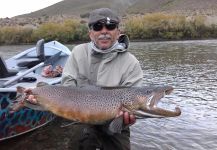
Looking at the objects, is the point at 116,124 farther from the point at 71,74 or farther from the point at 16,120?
the point at 16,120

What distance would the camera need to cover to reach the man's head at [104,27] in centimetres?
475

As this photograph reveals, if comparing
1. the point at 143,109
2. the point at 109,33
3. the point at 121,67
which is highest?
the point at 109,33

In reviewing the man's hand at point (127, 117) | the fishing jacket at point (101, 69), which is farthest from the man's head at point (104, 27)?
the man's hand at point (127, 117)

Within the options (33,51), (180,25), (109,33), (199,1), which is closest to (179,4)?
(199,1)

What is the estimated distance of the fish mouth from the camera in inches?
165

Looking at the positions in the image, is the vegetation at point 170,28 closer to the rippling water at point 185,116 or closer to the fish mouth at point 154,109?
the rippling water at point 185,116

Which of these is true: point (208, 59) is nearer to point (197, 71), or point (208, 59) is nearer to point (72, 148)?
point (197, 71)

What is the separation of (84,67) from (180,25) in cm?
4221

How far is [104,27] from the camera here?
15.6ft

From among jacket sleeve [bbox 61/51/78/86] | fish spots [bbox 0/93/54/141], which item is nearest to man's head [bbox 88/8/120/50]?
jacket sleeve [bbox 61/51/78/86]

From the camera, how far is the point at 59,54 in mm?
11977

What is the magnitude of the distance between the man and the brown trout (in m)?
0.28

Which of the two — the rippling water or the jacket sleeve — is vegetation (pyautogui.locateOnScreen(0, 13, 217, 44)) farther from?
the jacket sleeve

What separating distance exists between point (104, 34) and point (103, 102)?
0.81m
